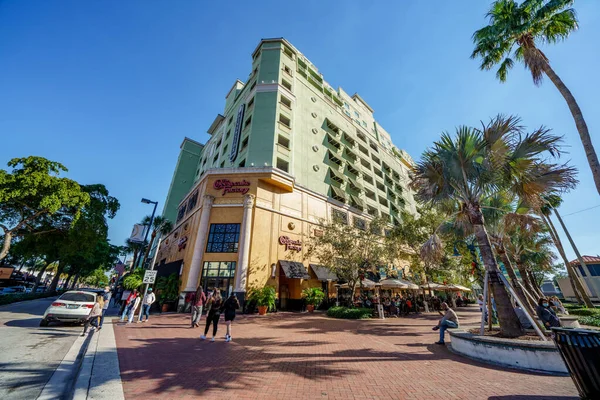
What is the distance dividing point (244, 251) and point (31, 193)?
51.6 ft

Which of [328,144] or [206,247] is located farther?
[328,144]

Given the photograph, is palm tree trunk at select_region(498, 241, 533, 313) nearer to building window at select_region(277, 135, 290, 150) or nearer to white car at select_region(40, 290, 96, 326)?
white car at select_region(40, 290, 96, 326)

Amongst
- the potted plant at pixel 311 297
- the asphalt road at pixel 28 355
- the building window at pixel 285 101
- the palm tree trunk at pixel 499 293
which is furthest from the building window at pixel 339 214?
the asphalt road at pixel 28 355

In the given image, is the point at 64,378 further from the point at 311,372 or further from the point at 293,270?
the point at 293,270

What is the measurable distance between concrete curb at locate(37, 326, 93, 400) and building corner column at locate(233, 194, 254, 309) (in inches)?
465

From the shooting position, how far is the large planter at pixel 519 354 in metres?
5.43

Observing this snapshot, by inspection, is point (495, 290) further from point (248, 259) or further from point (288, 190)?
point (288, 190)

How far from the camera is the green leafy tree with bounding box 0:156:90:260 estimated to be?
54.8ft

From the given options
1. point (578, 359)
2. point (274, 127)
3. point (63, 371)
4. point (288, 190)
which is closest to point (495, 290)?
point (578, 359)

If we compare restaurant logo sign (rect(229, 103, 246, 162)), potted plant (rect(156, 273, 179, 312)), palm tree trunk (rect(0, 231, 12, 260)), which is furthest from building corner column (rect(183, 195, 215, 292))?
palm tree trunk (rect(0, 231, 12, 260))

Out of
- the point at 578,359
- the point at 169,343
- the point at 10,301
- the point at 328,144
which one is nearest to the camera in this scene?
the point at 578,359

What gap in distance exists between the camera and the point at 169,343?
8.05 meters

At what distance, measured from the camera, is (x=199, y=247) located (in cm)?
2019

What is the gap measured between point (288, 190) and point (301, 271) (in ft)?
26.8
